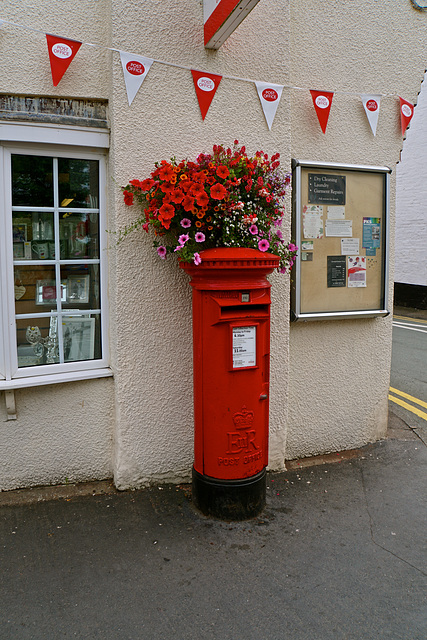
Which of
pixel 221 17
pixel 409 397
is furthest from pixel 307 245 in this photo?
pixel 409 397

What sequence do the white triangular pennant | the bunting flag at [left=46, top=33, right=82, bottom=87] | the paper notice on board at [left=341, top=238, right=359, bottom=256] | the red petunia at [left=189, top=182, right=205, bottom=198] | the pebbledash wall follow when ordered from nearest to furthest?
the red petunia at [left=189, top=182, right=205, bottom=198]
the bunting flag at [left=46, top=33, right=82, bottom=87]
the pebbledash wall
the white triangular pennant
the paper notice on board at [left=341, top=238, right=359, bottom=256]

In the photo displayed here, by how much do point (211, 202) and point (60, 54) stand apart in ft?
4.79

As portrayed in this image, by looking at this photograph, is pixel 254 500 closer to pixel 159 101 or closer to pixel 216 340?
pixel 216 340

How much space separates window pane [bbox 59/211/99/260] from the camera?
12.6 ft

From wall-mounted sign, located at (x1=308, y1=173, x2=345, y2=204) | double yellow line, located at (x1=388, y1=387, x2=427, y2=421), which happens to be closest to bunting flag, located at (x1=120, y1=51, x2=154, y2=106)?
wall-mounted sign, located at (x1=308, y1=173, x2=345, y2=204)

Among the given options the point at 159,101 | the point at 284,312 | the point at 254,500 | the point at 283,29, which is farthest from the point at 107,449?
the point at 283,29

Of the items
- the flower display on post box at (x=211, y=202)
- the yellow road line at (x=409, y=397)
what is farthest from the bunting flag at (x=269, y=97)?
the yellow road line at (x=409, y=397)

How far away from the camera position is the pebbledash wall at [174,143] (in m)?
3.61

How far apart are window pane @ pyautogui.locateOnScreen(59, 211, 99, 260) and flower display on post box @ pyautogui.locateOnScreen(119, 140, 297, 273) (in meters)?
0.35

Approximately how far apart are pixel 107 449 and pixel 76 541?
84 cm

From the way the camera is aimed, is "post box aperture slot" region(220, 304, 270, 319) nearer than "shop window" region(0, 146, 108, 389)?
Yes

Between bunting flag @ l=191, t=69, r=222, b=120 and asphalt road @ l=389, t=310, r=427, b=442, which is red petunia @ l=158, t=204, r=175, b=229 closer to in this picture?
bunting flag @ l=191, t=69, r=222, b=120

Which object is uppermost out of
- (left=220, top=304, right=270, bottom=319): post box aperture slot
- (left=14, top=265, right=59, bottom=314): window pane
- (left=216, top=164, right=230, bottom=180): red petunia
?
(left=216, top=164, right=230, bottom=180): red petunia

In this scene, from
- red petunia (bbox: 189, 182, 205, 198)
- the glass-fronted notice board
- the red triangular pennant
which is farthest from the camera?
the glass-fronted notice board
